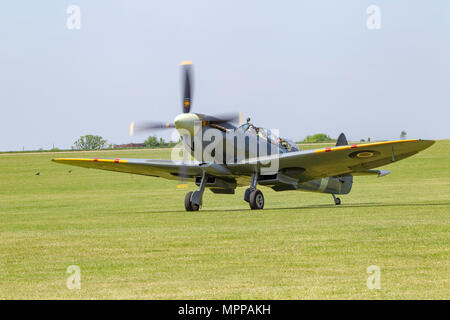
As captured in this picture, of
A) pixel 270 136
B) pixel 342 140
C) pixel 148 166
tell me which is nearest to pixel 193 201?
pixel 148 166

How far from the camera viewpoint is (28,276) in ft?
31.3

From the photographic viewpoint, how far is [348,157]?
71.0 feet

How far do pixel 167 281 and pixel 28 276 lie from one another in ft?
6.68

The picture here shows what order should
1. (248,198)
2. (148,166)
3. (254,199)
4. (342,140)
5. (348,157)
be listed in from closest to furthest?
(348,157) → (254,199) → (248,198) → (148,166) → (342,140)

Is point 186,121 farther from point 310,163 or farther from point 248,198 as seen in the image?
point 310,163

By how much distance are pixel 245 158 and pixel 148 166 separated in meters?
3.79

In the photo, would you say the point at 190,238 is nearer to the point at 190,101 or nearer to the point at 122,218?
the point at 122,218

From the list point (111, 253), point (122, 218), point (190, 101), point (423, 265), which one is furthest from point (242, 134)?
point (423, 265)

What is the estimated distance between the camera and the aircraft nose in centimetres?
2041

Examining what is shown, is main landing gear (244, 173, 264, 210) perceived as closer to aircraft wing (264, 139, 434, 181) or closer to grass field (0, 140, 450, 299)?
aircraft wing (264, 139, 434, 181)

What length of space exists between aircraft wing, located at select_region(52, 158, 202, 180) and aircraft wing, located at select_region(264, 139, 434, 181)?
301 centimetres

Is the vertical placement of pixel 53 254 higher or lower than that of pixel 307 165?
lower

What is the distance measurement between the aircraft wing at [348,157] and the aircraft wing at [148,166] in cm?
301

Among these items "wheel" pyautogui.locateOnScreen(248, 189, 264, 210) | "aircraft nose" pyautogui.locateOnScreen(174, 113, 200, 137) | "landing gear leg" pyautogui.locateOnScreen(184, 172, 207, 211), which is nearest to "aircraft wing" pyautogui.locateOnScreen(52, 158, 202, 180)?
"landing gear leg" pyautogui.locateOnScreen(184, 172, 207, 211)
